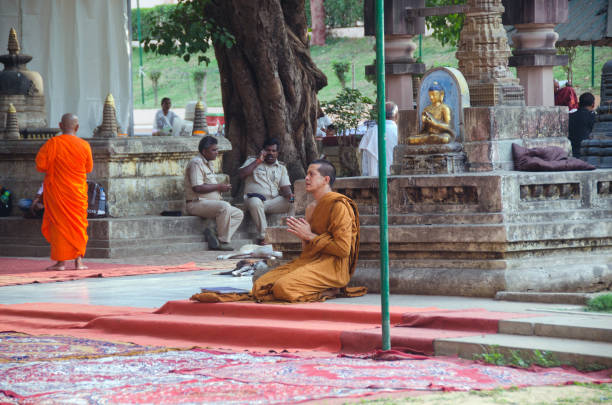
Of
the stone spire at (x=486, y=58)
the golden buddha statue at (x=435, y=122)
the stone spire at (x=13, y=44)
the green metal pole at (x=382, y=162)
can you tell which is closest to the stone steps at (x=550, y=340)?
the green metal pole at (x=382, y=162)

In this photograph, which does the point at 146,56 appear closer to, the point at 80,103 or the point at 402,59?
the point at 80,103

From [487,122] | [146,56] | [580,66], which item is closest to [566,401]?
[487,122]

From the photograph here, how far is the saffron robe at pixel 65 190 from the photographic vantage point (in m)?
12.4

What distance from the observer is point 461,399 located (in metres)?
5.12

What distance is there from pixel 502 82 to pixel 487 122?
1.95 feet

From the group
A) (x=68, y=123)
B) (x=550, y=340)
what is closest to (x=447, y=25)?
(x=68, y=123)

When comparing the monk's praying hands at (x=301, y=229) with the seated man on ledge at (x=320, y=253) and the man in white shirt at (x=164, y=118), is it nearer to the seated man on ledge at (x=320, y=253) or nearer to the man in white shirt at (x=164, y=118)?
the seated man on ledge at (x=320, y=253)

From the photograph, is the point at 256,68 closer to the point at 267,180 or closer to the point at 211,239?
Result: the point at 267,180

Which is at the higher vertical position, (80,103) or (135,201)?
(80,103)

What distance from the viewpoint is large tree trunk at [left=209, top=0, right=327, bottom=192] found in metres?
17.0

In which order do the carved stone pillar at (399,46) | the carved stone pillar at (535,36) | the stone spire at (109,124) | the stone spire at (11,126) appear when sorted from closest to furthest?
the carved stone pillar at (535,36), the carved stone pillar at (399,46), the stone spire at (109,124), the stone spire at (11,126)

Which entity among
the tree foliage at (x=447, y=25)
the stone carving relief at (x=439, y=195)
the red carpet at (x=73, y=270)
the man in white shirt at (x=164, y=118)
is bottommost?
Answer: the red carpet at (x=73, y=270)

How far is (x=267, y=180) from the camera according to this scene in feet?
50.4

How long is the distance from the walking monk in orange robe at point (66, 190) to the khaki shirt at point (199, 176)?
7.52 ft
